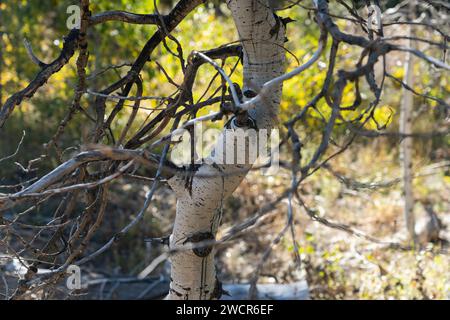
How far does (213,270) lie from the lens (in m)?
2.37

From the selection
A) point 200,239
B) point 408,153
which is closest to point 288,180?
point 408,153

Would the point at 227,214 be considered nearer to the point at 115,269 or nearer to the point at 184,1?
the point at 115,269

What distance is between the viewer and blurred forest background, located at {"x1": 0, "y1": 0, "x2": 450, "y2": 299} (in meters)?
4.45

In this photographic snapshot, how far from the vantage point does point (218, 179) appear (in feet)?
6.98

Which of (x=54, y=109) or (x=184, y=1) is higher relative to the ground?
(x=54, y=109)

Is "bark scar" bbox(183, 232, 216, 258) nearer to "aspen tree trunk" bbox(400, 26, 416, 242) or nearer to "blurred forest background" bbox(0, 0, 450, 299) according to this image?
"blurred forest background" bbox(0, 0, 450, 299)

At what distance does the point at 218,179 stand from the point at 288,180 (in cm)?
396

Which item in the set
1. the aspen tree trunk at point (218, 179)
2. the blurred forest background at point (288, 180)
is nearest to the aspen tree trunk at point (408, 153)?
the blurred forest background at point (288, 180)

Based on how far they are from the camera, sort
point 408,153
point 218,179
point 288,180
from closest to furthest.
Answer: point 218,179, point 408,153, point 288,180

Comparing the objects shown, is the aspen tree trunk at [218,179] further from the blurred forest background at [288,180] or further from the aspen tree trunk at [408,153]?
the aspen tree trunk at [408,153]

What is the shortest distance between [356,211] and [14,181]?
3243mm

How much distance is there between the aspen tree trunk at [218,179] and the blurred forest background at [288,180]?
1.82 m

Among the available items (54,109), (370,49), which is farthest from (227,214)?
(370,49)

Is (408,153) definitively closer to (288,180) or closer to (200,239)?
(288,180)
